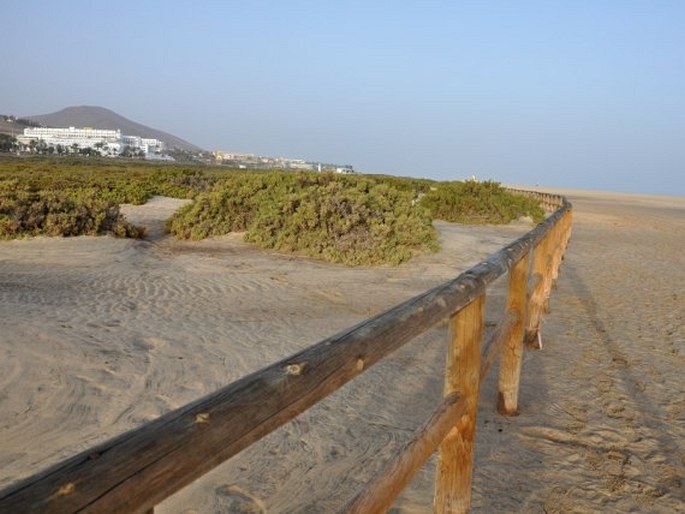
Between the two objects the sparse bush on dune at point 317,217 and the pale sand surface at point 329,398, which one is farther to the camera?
the sparse bush on dune at point 317,217

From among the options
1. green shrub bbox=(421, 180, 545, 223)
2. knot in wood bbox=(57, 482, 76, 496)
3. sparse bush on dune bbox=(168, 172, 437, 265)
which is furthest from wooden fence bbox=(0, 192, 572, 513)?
green shrub bbox=(421, 180, 545, 223)

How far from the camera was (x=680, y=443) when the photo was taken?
14.0 feet

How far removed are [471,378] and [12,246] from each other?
11.7 m

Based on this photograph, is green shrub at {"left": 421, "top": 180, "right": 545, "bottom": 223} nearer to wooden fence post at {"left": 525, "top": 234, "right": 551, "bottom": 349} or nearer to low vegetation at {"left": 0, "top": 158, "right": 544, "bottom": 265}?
low vegetation at {"left": 0, "top": 158, "right": 544, "bottom": 265}

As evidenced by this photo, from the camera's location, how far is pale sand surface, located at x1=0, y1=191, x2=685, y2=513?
11.9 feet

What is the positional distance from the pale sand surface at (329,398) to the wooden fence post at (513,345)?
0.16 m

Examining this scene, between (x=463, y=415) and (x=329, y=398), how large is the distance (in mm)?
2575

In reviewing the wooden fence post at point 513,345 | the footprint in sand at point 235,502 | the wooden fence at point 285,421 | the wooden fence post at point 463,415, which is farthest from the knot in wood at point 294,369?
the wooden fence post at point 513,345

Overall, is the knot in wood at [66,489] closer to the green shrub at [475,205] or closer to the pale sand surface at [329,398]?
the pale sand surface at [329,398]

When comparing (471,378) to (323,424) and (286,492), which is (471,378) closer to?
(286,492)

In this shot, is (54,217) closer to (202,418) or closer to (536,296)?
(536,296)

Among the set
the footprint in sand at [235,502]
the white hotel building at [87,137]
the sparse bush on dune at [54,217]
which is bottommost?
the footprint in sand at [235,502]

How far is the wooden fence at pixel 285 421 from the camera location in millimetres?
942

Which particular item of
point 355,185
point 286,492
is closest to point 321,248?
point 355,185
